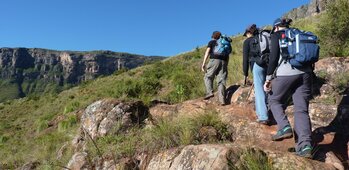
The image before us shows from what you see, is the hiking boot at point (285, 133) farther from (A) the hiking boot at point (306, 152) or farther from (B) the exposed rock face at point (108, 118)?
(B) the exposed rock face at point (108, 118)

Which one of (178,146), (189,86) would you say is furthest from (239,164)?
(189,86)

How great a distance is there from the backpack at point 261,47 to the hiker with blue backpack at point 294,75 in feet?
2.48

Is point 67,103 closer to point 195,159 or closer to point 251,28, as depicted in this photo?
point 251,28

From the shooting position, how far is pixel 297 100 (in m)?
5.37

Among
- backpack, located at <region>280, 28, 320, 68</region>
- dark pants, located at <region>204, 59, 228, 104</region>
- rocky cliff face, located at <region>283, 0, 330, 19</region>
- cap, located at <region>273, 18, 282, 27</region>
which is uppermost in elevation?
rocky cliff face, located at <region>283, 0, 330, 19</region>

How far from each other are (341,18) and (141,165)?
9767 millimetres

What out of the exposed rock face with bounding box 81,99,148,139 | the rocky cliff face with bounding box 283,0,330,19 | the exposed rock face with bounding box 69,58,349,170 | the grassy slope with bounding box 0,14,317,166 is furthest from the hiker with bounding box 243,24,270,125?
the rocky cliff face with bounding box 283,0,330,19

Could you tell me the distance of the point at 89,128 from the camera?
801 cm

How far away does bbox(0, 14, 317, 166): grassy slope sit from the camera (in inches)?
390

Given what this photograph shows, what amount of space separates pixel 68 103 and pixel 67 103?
1.60ft

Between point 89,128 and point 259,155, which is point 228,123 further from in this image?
point 89,128

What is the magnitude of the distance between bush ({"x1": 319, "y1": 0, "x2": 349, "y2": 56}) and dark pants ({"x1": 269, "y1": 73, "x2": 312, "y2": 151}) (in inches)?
240

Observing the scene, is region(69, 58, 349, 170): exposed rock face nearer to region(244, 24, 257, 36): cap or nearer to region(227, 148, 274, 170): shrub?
region(227, 148, 274, 170): shrub

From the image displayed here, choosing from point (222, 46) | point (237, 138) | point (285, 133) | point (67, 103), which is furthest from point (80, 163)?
point (67, 103)
